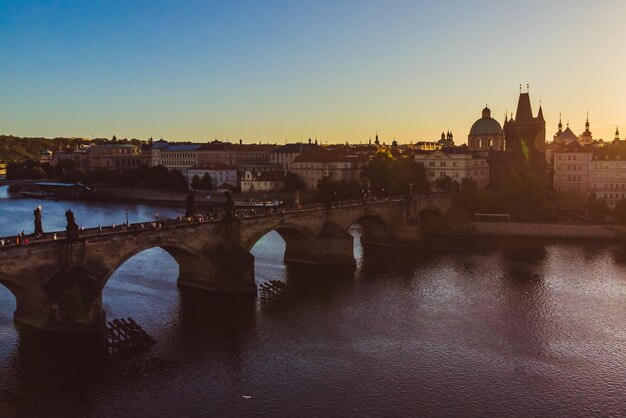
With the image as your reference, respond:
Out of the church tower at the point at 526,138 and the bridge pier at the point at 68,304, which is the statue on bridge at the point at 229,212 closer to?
the bridge pier at the point at 68,304

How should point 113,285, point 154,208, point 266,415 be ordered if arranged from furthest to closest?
point 154,208, point 113,285, point 266,415

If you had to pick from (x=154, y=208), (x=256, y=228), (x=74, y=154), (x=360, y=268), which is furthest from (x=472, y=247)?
(x=74, y=154)

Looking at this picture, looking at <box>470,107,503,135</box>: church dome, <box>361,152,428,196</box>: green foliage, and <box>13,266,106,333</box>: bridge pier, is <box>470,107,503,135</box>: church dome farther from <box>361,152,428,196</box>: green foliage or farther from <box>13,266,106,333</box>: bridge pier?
<box>13,266,106,333</box>: bridge pier

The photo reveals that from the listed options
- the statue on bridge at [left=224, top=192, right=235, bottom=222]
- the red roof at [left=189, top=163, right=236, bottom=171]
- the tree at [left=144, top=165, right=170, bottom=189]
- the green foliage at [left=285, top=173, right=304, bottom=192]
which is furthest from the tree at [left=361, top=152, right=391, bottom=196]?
the tree at [left=144, top=165, right=170, bottom=189]

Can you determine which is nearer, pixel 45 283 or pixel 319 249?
pixel 45 283

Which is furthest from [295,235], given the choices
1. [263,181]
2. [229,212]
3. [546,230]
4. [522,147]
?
[263,181]

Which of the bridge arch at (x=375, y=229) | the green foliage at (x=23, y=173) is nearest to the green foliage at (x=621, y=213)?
the bridge arch at (x=375, y=229)

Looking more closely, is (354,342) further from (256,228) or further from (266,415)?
(256,228)
